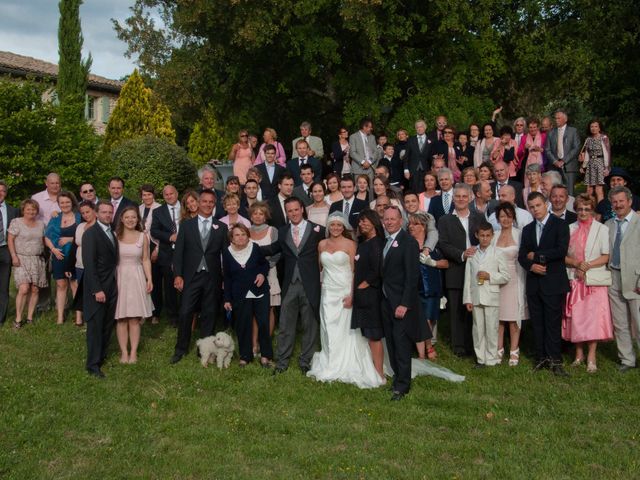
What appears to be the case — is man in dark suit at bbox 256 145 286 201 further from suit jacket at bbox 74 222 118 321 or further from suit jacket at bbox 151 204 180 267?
suit jacket at bbox 74 222 118 321

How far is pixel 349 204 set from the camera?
10.0m

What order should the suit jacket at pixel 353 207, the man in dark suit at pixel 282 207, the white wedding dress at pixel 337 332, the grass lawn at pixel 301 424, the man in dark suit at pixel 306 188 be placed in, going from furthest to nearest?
the man in dark suit at pixel 306 188 < the man in dark suit at pixel 282 207 < the suit jacket at pixel 353 207 < the white wedding dress at pixel 337 332 < the grass lawn at pixel 301 424

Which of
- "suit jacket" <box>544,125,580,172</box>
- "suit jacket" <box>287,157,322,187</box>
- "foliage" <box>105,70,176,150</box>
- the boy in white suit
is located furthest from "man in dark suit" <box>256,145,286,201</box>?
"foliage" <box>105,70,176,150</box>

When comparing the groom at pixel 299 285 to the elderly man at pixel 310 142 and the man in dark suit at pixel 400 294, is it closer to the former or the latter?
the man in dark suit at pixel 400 294

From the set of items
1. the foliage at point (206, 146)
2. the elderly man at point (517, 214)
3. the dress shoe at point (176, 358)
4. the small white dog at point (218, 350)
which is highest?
the foliage at point (206, 146)

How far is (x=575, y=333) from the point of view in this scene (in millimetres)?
8422

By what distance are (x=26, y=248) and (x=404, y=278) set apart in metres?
6.19

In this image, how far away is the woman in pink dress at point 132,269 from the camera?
8562 millimetres

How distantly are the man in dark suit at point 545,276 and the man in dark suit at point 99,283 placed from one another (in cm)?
499

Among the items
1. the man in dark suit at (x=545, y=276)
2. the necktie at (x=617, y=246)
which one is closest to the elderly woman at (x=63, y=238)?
the man in dark suit at (x=545, y=276)

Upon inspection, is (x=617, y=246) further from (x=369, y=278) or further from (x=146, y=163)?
(x=146, y=163)

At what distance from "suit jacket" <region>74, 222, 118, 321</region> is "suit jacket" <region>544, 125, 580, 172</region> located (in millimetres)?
8021

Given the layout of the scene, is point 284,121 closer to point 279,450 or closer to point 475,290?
point 475,290

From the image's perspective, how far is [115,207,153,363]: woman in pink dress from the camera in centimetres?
856
